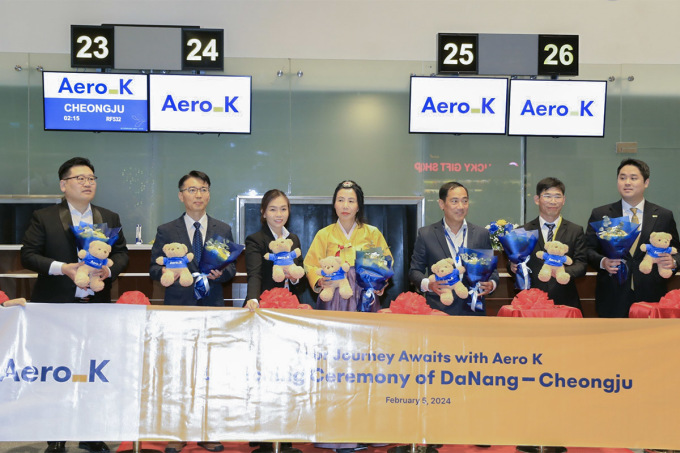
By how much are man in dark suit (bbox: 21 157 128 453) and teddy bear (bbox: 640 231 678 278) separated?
3344mm

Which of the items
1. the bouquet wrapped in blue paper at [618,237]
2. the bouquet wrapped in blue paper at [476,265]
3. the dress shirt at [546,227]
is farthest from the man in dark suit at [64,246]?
the bouquet wrapped in blue paper at [618,237]

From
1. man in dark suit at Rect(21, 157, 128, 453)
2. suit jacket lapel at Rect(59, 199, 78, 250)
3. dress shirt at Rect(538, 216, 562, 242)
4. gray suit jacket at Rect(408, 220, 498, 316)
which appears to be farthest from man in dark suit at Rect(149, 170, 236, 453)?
dress shirt at Rect(538, 216, 562, 242)

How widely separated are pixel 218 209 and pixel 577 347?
17.9 feet

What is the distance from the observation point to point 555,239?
14.3ft

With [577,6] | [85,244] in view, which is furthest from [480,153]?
[85,244]

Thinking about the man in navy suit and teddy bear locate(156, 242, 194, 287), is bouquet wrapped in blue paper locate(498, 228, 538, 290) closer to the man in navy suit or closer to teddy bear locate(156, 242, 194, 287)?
the man in navy suit

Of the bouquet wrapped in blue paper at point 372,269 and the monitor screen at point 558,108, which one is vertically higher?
the monitor screen at point 558,108

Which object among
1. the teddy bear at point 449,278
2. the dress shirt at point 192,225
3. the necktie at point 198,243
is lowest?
the teddy bear at point 449,278

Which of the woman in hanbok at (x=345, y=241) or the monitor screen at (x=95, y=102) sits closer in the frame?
the woman in hanbok at (x=345, y=241)

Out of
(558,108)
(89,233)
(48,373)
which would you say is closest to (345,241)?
(89,233)

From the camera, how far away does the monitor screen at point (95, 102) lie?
24.8ft

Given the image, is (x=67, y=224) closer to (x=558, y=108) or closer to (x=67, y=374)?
(x=67, y=374)

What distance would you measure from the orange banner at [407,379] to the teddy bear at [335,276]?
48cm

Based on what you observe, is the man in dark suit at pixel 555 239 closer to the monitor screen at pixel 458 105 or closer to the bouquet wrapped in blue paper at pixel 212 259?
the bouquet wrapped in blue paper at pixel 212 259
